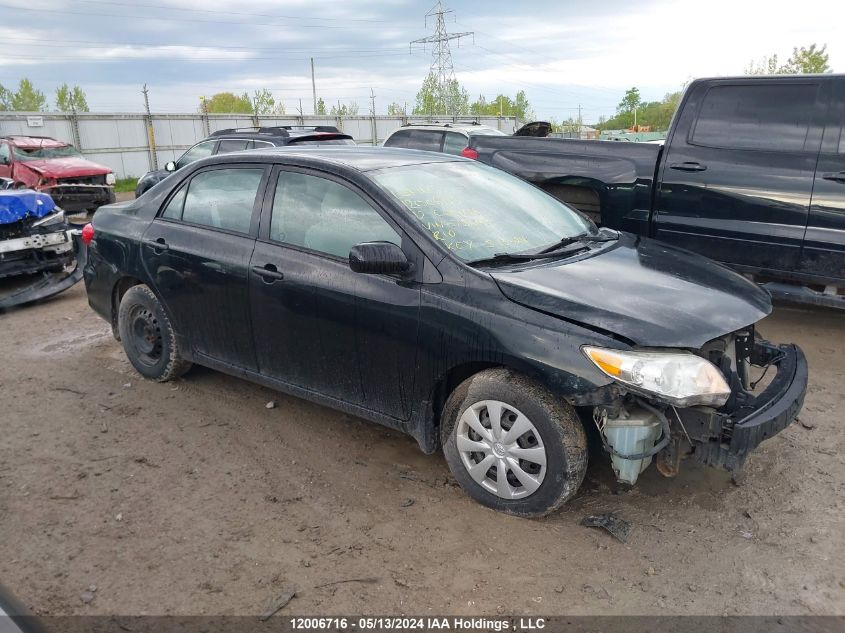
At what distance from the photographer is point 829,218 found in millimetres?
5191

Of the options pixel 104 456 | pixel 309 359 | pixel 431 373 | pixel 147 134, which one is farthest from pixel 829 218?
pixel 147 134

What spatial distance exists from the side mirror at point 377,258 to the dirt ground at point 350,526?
3.89 feet

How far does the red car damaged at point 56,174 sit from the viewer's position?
1370 centimetres

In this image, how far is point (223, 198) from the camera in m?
4.36

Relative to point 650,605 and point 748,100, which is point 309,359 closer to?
point 650,605

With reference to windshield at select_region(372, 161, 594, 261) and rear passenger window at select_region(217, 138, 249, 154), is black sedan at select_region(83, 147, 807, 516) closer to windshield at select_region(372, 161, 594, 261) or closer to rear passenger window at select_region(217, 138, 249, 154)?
windshield at select_region(372, 161, 594, 261)

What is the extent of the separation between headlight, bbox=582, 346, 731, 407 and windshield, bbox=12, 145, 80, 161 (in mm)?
14762

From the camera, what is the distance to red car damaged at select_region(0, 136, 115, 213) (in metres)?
13.7

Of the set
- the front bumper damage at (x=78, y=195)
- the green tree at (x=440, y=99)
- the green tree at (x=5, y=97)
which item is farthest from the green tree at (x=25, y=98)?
the front bumper damage at (x=78, y=195)

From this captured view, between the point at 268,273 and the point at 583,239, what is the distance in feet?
6.15

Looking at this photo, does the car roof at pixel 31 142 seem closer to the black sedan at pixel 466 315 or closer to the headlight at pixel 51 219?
the headlight at pixel 51 219

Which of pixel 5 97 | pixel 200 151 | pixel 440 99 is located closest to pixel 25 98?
pixel 5 97

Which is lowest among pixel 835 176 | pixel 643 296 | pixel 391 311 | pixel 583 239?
pixel 391 311

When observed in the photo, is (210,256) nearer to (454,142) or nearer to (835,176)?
(835,176)
